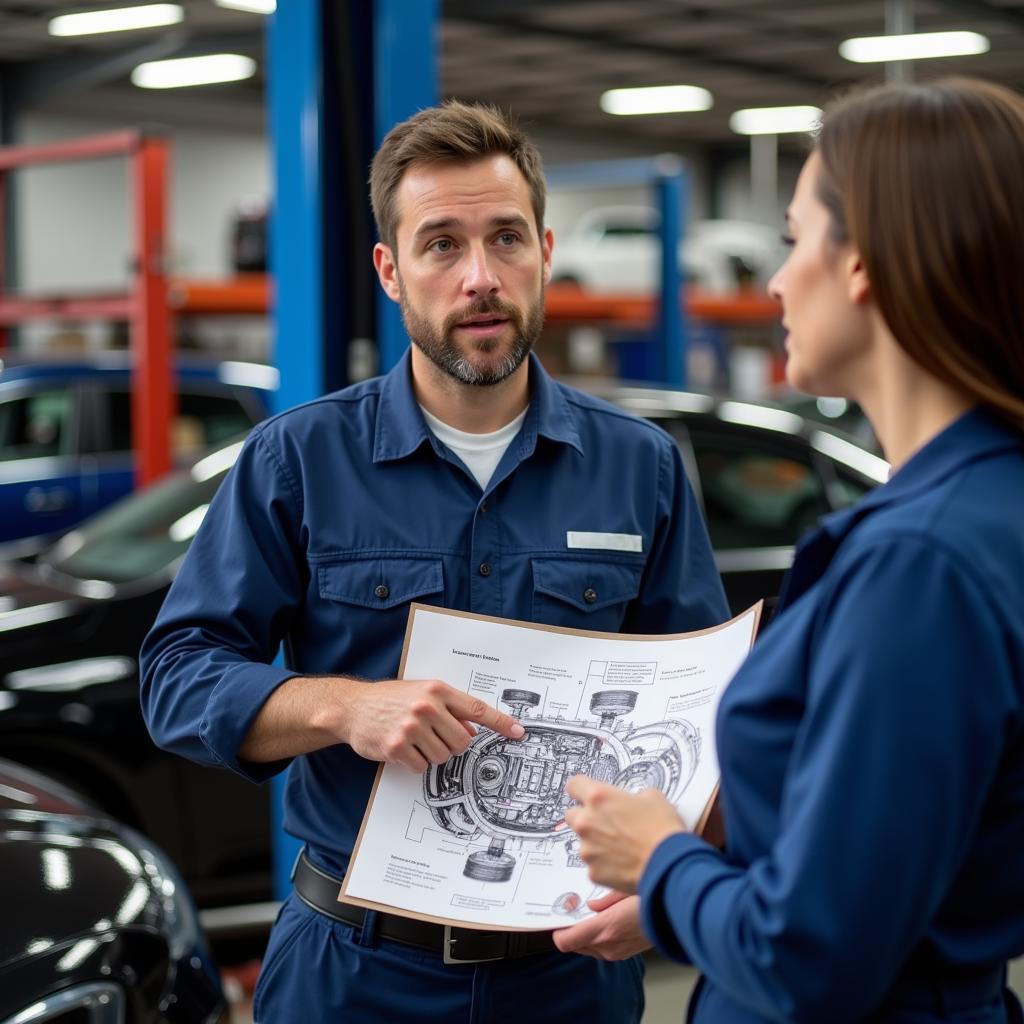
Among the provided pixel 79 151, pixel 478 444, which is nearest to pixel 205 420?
pixel 79 151

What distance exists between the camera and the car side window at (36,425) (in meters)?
7.92

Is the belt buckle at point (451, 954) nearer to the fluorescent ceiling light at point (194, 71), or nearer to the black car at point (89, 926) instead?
the black car at point (89, 926)

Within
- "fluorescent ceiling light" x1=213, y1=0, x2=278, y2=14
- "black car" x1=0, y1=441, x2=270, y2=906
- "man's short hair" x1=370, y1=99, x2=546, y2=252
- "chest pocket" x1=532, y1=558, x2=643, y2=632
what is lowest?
"black car" x1=0, y1=441, x2=270, y2=906

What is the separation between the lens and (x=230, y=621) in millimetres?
1935

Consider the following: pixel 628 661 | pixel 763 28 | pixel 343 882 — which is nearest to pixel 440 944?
pixel 343 882

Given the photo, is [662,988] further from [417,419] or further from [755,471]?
[417,419]

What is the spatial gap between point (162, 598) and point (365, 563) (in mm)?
2365

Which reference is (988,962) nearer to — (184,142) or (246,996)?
(246,996)

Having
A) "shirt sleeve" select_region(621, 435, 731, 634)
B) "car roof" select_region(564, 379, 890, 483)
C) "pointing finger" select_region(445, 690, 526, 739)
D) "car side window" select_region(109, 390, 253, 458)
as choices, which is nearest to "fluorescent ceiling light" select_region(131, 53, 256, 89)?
"car side window" select_region(109, 390, 253, 458)

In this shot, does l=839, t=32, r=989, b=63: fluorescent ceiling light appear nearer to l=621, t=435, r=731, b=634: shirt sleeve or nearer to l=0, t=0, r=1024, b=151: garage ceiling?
l=0, t=0, r=1024, b=151: garage ceiling

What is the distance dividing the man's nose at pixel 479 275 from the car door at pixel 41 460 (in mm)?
6416

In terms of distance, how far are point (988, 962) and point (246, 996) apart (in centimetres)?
323

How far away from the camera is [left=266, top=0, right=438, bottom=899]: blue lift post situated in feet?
10.8

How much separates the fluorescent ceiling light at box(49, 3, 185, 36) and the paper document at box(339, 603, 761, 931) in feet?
45.6
